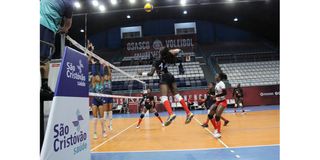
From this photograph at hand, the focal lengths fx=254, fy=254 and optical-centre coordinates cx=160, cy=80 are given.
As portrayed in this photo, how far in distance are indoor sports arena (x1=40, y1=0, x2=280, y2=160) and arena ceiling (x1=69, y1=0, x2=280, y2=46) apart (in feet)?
0.32

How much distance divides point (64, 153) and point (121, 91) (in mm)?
20226

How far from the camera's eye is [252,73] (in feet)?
78.3

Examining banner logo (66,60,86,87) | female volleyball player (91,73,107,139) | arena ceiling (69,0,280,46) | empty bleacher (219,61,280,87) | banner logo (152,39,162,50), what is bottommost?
female volleyball player (91,73,107,139)

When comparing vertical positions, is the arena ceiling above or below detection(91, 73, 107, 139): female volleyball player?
above

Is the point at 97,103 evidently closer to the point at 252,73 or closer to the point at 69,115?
the point at 69,115

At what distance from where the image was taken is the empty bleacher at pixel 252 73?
2261cm

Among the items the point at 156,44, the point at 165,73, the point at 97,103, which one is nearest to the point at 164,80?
the point at 165,73

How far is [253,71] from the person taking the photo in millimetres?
24156

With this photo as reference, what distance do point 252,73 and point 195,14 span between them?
8.10 m

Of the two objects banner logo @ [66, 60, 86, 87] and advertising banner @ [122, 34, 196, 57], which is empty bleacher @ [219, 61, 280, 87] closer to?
advertising banner @ [122, 34, 196, 57]

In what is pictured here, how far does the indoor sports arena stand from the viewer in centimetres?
247

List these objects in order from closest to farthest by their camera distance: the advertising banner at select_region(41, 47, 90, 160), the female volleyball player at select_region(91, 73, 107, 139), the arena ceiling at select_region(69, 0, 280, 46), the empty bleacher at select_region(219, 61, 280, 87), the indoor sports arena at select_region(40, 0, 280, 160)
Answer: the advertising banner at select_region(41, 47, 90, 160) < the indoor sports arena at select_region(40, 0, 280, 160) < the female volleyball player at select_region(91, 73, 107, 139) < the arena ceiling at select_region(69, 0, 280, 46) < the empty bleacher at select_region(219, 61, 280, 87)

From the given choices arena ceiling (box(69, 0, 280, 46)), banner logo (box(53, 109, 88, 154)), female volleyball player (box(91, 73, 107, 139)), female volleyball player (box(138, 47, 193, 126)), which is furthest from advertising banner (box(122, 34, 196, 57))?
banner logo (box(53, 109, 88, 154))

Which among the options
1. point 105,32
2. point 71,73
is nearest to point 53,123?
point 71,73
